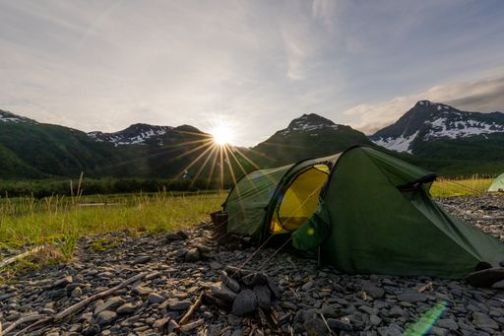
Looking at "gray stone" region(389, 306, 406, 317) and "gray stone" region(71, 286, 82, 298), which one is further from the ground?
"gray stone" region(389, 306, 406, 317)

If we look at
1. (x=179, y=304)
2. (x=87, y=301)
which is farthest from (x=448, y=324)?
(x=87, y=301)

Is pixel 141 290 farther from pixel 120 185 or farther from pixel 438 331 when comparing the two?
pixel 120 185

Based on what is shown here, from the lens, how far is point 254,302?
468cm

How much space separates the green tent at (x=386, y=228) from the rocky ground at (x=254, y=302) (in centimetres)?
38

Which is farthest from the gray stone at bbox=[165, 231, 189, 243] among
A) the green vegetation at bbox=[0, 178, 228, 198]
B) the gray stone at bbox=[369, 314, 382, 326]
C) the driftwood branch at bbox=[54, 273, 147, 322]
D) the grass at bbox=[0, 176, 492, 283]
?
the green vegetation at bbox=[0, 178, 228, 198]

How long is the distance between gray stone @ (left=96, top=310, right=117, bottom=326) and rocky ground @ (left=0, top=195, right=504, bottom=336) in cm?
2

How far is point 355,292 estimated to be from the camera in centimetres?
520

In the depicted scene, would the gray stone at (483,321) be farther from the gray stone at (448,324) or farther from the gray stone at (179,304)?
the gray stone at (179,304)

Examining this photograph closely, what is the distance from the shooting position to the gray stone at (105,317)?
4.45 metres

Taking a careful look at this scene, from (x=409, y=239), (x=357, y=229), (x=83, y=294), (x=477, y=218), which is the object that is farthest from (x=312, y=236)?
(x=477, y=218)

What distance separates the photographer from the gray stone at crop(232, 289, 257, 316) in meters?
4.60

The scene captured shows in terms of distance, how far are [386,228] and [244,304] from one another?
11.5 feet

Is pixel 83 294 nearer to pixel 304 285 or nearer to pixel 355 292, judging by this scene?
pixel 304 285

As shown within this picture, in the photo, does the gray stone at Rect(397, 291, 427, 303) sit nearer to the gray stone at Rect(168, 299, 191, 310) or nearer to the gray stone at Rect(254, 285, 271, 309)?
the gray stone at Rect(254, 285, 271, 309)
